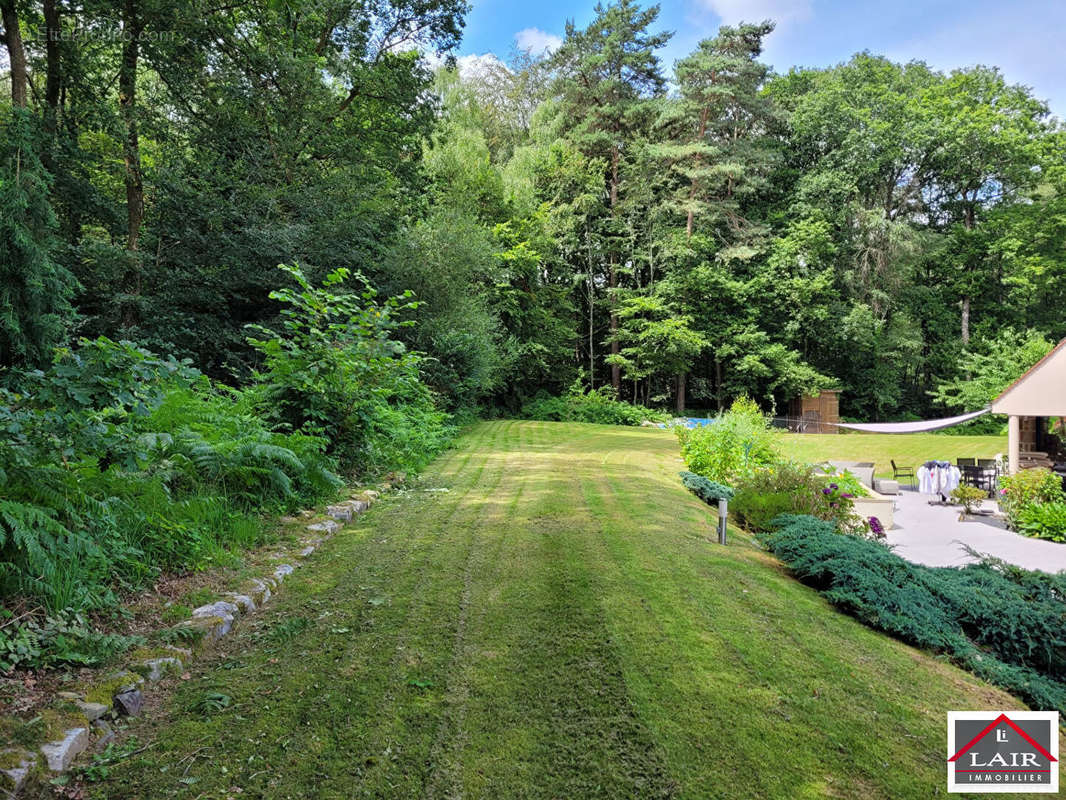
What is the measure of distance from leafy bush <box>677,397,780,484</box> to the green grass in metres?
6.03

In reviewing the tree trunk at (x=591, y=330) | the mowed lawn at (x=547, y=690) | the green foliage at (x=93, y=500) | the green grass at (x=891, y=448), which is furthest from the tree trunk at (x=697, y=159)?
the green foliage at (x=93, y=500)

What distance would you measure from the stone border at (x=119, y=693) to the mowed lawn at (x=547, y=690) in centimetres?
9

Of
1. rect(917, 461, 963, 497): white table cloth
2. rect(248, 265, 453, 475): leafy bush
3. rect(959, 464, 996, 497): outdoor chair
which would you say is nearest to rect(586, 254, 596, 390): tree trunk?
rect(917, 461, 963, 497): white table cloth

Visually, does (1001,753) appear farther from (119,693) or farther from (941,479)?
(941,479)

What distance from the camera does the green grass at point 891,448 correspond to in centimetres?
1475

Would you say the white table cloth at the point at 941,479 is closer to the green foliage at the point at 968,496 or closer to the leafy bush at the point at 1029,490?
the green foliage at the point at 968,496

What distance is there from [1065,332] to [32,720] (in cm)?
3025

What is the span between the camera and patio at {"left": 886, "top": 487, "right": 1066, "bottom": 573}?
6.85 meters

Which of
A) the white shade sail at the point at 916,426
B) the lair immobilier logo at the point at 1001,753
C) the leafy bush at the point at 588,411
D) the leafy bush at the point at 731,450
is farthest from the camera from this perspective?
the leafy bush at the point at 588,411

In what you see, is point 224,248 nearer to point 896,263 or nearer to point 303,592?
point 303,592

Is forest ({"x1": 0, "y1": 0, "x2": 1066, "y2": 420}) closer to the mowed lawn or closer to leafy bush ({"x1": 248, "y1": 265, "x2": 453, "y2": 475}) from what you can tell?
leafy bush ({"x1": 248, "y1": 265, "x2": 453, "y2": 475})

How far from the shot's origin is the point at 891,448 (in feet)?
51.9

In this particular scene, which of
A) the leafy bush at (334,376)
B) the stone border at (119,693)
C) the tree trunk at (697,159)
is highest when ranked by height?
the tree trunk at (697,159)

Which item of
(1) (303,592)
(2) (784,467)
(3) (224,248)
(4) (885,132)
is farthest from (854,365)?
(1) (303,592)
